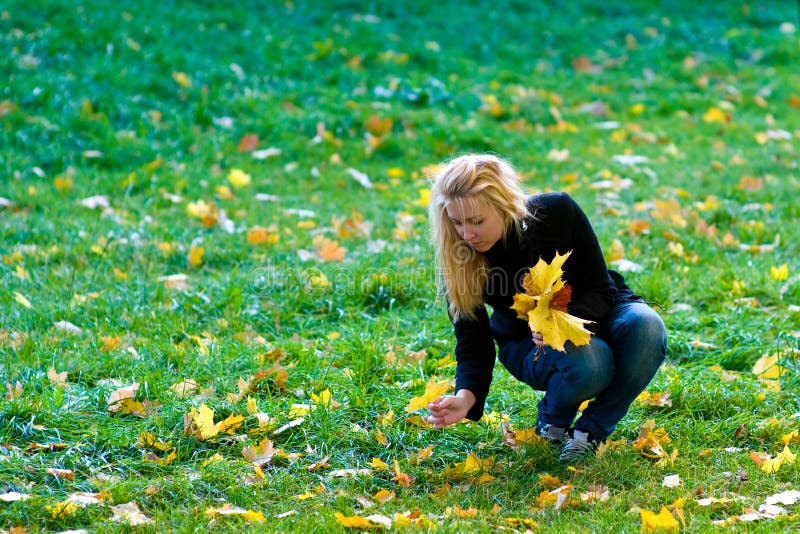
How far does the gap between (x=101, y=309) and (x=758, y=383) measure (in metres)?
2.78

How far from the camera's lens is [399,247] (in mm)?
4910

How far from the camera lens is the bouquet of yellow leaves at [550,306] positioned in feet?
8.55

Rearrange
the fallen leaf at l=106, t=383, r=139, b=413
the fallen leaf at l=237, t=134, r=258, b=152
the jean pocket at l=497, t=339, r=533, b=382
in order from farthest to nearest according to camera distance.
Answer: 1. the fallen leaf at l=237, t=134, r=258, b=152
2. the fallen leaf at l=106, t=383, r=139, b=413
3. the jean pocket at l=497, t=339, r=533, b=382

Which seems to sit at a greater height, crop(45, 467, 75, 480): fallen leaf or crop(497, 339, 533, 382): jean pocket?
crop(497, 339, 533, 382): jean pocket

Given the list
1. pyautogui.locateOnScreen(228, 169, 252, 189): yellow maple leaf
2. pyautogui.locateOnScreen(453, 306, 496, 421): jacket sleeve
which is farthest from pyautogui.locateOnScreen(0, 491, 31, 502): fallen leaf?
pyautogui.locateOnScreen(228, 169, 252, 189): yellow maple leaf

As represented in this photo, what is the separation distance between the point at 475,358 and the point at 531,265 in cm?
35

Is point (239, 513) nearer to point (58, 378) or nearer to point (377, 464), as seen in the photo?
point (377, 464)

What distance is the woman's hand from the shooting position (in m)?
2.75

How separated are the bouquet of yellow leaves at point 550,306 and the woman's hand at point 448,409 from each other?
0.34 metres

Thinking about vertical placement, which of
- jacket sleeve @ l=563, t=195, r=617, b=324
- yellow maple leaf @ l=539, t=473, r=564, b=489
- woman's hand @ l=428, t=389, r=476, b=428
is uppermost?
jacket sleeve @ l=563, t=195, r=617, b=324

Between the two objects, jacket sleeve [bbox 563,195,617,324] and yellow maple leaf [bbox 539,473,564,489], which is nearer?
yellow maple leaf [bbox 539,473,564,489]

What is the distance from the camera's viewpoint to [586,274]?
9.46 feet

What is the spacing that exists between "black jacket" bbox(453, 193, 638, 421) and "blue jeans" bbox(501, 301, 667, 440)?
0.27 ft

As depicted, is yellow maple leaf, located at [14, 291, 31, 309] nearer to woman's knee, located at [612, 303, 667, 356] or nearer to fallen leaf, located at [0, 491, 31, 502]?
fallen leaf, located at [0, 491, 31, 502]
